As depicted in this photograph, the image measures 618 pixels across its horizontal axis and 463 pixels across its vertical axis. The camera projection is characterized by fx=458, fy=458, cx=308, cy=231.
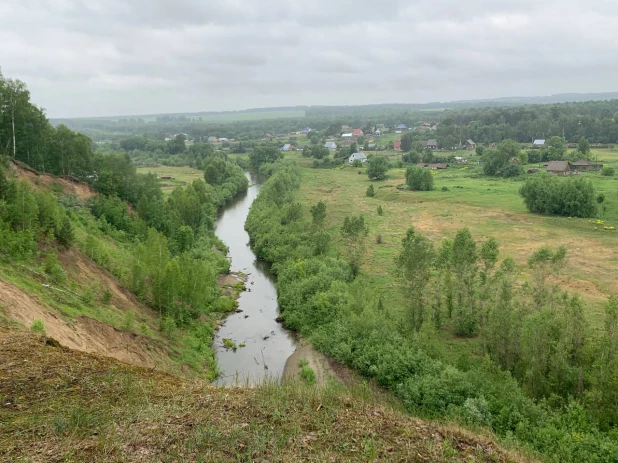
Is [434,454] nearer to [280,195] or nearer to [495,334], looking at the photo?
[495,334]

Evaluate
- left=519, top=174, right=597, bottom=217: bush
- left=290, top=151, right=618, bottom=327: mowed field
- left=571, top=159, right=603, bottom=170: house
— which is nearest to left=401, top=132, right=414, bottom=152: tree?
left=290, top=151, right=618, bottom=327: mowed field

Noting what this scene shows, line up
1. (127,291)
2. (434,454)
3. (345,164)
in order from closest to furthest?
1. (434,454)
2. (127,291)
3. (345,164)

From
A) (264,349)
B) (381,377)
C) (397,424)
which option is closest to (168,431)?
(397,424)

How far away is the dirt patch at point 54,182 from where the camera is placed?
1325 inches

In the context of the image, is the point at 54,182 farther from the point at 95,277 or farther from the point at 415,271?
the point at 415,271

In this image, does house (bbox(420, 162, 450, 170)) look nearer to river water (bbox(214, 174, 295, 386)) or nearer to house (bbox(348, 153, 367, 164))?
house (bbox(348, 153, 367, 164))

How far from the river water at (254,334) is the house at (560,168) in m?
57.7

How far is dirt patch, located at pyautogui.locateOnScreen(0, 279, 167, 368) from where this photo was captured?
16.1 metres

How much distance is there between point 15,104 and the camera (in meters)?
35.3

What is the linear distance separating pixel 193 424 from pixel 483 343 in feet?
49.7

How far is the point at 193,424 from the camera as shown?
380 inches

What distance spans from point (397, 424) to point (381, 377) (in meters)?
10.6

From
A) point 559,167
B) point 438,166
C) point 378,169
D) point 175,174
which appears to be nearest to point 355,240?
point 378,169

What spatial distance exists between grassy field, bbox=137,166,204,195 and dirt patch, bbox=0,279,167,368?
179ft
